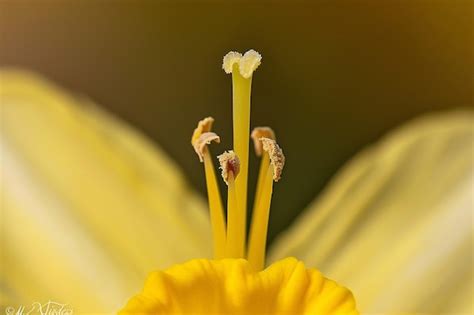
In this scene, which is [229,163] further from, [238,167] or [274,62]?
[274,62]

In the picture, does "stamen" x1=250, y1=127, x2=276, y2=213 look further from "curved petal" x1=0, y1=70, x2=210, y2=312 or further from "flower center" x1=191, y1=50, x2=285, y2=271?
"curved petal" x1=0, y1=70, x2=210, y2=312

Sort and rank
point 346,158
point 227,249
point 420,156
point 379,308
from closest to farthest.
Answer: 1. point 227,249
2. point 379,308
3. point 420,156
4. point 346,158

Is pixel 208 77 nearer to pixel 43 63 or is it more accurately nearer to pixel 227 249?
pixel 43 63

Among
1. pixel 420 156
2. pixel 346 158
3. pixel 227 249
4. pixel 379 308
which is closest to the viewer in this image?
pixel 227 249

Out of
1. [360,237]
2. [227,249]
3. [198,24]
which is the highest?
[198,24]

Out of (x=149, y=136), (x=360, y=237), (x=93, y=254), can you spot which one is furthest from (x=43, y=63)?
(x=360, y=237)

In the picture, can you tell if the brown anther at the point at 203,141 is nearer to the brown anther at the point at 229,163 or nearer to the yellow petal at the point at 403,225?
the brown anther at the point at 229,163

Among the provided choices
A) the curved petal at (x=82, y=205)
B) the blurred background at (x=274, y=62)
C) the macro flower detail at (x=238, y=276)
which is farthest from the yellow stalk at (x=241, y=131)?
the blurred background at (x=274, y=62)
